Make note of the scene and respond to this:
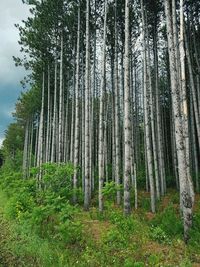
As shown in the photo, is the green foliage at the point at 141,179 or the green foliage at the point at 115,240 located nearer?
the green foliage at the point at 115,240

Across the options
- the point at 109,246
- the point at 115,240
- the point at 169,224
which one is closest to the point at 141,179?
the point at 169,224

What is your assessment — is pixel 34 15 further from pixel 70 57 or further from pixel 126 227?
pixel 126 227

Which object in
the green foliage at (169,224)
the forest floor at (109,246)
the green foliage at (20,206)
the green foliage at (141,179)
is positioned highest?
the green foliage at (141,179)

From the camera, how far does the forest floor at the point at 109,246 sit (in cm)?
683

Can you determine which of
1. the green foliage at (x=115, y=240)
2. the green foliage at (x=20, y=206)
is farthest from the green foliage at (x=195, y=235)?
the green foliage at (x=20, y=206)

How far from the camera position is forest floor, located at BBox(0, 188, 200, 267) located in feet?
22.4

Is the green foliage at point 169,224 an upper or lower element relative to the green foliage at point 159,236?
upper

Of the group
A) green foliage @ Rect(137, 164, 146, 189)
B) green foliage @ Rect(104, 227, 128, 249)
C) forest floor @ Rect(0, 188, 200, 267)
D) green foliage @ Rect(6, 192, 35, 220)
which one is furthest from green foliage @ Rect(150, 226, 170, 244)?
green foliage @ Rect(137, 164, 146, 189)

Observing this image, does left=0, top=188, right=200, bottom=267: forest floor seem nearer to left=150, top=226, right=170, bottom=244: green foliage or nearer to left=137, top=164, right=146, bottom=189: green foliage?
left=150, top=226, right=170, bottom=244: green foliage

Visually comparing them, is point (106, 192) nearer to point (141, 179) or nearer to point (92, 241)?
point (92, 241)

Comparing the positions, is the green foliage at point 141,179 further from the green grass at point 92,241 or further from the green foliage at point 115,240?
the green foliage at point 115,240

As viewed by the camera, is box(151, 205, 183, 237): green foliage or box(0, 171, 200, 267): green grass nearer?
box(0, 171, 200, 267): green grass

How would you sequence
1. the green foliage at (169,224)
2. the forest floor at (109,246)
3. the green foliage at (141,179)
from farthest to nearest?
the green foliage at (141,179) → the green foliage at (169,224) → the forest floor at (109,246)

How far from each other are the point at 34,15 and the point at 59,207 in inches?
572
